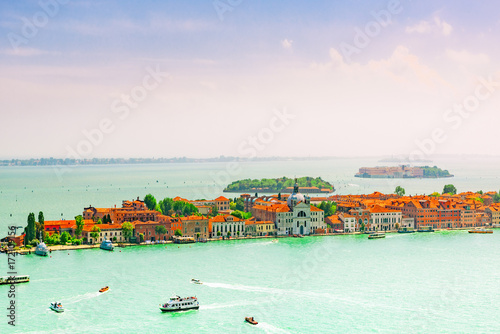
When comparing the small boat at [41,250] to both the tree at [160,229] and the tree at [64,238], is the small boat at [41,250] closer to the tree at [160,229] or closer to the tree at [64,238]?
the tree at [64,238]

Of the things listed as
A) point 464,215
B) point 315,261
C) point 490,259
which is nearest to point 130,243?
point 315,261

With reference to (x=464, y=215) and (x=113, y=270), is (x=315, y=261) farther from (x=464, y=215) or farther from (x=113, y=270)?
(x=464, y=215)

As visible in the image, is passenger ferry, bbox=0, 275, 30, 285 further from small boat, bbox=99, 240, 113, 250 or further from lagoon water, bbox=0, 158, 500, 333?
small boat, bbox=99, 240, 113, 250

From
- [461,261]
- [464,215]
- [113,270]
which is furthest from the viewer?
[464,215]

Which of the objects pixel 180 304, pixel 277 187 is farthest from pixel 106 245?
pixel 277 187

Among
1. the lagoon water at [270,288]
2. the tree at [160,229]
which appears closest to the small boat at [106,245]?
the lagoon water at [270,288]
